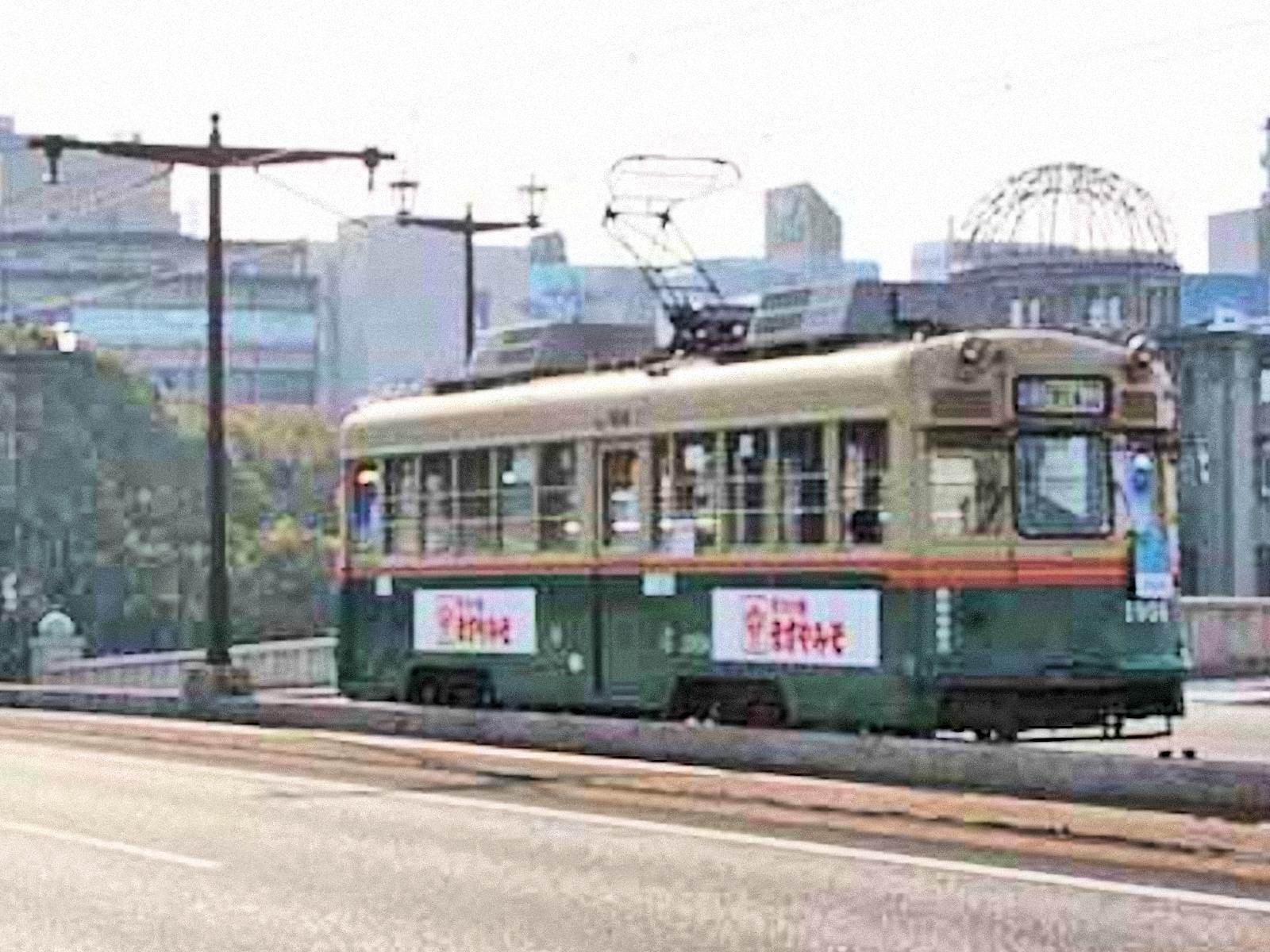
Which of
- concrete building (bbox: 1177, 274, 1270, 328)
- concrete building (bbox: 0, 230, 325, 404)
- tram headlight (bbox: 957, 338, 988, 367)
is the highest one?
concrete building (bbox: 0, 230, 325, 404)

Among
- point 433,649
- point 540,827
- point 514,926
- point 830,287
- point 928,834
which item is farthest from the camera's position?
point 433,649

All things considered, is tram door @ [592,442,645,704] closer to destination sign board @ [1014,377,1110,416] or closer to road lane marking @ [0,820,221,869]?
destination sign board @ [1014,377,1110,416]

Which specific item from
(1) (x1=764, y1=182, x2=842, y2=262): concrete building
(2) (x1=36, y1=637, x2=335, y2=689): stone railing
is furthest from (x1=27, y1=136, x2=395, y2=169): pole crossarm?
(1) (x1=764, y1=182, x2=842, y2=262): concrete building

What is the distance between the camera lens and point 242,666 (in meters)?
38.3

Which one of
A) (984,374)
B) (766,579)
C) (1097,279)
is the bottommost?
(766,579)

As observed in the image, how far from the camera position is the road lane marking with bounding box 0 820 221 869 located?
14.6 m

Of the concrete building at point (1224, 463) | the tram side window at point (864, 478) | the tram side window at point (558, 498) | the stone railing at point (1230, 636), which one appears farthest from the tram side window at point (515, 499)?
the concrete building at point (1224, 463)

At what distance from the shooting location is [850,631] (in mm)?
19953

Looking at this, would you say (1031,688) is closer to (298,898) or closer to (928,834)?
(928,834)

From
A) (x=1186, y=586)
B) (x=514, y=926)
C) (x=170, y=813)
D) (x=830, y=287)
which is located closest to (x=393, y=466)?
(x=830, y=287)

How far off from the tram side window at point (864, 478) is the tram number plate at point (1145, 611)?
1.95 m

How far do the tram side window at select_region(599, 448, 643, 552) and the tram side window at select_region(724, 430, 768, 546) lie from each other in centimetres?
123

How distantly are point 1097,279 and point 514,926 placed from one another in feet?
230

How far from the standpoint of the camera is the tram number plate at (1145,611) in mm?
19969
